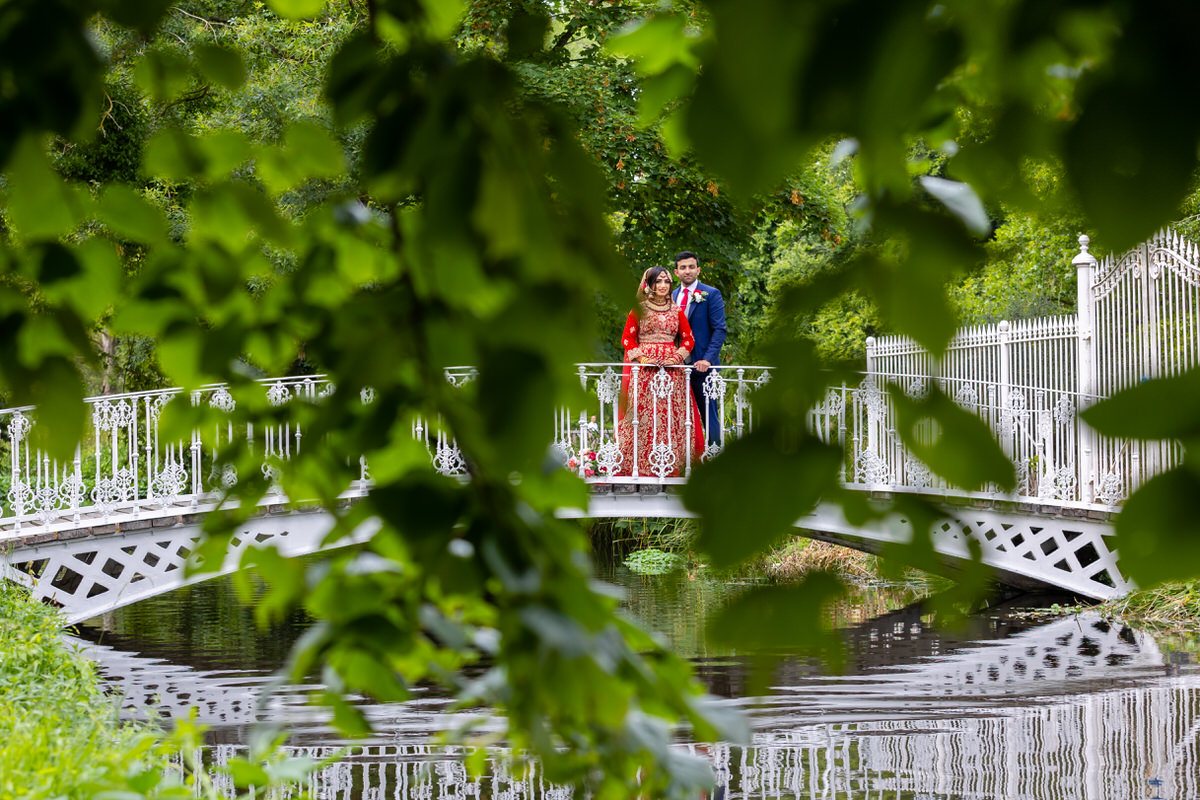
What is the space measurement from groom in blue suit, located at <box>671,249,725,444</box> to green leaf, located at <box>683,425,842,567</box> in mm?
9210

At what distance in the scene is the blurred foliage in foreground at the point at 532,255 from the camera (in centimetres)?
49

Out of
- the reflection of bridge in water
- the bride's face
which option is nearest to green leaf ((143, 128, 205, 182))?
the reflection of bridge in water

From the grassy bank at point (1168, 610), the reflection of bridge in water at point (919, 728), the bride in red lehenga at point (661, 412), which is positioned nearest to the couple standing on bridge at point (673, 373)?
the bride in red lehenga at point (661, 412)

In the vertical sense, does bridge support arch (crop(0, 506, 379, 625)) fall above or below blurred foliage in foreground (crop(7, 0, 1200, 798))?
below

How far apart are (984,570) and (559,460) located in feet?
0.88

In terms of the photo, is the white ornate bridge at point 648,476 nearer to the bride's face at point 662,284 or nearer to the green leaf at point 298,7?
the bride's face at point 662,284

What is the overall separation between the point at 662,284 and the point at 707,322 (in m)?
1.30

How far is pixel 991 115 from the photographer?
0.80 meters

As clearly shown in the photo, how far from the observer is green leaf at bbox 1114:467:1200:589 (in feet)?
1.71

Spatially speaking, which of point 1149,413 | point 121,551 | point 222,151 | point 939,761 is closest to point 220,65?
point 222,151

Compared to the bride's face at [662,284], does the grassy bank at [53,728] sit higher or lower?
lower

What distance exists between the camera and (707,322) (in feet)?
34.4

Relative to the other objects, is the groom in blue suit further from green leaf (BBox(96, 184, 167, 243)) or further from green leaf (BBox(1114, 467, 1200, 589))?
green leaf (BBox(1114, 467, 1200, 589))

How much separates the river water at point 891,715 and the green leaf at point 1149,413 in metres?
3.88
